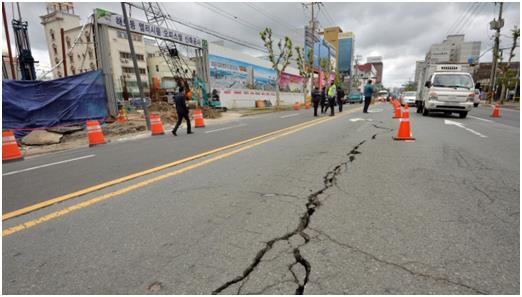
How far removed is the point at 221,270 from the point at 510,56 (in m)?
42.8

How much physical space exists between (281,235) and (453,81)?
1369cm

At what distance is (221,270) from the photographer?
6.84 feet

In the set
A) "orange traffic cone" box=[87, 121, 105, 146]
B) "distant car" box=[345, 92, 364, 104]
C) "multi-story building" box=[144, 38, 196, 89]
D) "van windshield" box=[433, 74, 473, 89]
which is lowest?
"orange traffic cone" box=[87, 121, 105, 146]

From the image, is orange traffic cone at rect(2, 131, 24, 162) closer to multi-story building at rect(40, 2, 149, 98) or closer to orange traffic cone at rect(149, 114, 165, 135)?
orange traffic cone at rect(149, 114, 165, 135)

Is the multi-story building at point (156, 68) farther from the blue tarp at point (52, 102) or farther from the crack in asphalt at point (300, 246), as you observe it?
the crack in asphalt at point (300, 246)

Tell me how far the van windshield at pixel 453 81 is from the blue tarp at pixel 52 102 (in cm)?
1629

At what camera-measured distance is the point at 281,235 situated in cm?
258

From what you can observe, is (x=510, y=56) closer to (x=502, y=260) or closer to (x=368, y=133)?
(x=368, y=133)

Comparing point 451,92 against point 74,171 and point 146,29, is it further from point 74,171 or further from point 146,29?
point 146,29

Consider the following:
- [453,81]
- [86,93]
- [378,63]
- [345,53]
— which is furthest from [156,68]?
[378,63]

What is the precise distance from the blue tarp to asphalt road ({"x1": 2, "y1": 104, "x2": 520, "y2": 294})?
8897mm

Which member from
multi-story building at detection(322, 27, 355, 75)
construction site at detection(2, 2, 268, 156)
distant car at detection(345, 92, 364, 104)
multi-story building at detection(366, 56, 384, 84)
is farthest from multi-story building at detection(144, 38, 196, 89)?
multi-story building at detection(366, 56, 384, 84)

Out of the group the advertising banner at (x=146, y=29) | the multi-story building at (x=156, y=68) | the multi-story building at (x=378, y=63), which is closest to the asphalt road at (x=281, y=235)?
the advertising banner at (x=146, y=29)

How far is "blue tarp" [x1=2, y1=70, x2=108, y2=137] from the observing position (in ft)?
34.3
